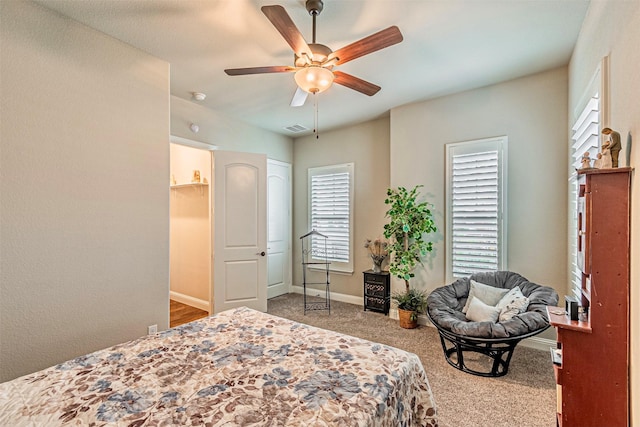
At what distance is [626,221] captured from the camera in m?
1.31

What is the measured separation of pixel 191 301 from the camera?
468 cm

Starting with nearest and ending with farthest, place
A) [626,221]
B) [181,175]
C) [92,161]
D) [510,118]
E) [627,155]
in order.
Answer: [626,221] → [627,155] → [92,161] → [510,118] → [181,175]

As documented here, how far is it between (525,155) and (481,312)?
172 cm

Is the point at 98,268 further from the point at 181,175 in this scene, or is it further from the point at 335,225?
the point at 335,225

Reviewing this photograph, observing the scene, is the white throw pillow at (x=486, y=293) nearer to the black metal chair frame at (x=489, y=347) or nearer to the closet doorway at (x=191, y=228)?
the black metal chair frame at (x=489, y=347)

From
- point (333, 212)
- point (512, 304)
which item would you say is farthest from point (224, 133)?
point (512, 304)

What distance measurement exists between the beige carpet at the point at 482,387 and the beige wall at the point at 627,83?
98 centimetres

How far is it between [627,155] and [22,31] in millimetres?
3663

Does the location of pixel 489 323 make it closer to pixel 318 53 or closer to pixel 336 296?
pixel 318 53

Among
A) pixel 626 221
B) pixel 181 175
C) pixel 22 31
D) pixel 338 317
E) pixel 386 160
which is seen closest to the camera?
pixel 626 221

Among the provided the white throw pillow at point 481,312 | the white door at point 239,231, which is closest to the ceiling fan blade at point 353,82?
the white throw pillow at point 481,312

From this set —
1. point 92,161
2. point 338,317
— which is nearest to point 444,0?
point 92,161

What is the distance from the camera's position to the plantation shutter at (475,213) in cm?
330

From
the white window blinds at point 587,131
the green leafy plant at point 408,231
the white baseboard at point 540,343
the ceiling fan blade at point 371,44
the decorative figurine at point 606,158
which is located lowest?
the white baseboard at point 540,343
